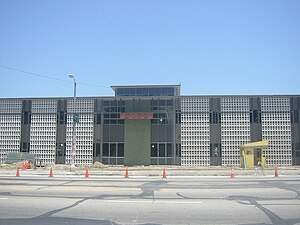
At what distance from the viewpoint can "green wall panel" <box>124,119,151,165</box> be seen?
1478 inches

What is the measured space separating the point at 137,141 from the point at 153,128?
240 centimetres

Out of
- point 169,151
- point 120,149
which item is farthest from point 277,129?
point 120,149

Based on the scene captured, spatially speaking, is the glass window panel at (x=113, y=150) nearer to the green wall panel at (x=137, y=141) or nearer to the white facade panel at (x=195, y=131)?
the green wall panel at (x=137, y=141)

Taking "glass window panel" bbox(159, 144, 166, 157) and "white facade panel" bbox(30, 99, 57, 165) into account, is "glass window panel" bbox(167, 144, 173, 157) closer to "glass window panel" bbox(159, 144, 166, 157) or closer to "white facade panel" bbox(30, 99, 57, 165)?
"glass window panel" bbox(159, 144, 166, 157)

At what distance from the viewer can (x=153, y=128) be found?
37875 mm

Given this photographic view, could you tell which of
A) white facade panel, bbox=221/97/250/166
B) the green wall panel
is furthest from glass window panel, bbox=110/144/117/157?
white facade panel, bbox=221/97/250/166

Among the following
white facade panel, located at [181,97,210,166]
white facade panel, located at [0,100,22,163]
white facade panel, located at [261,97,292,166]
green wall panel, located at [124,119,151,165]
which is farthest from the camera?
white facade panel, located at [0,100,22,163]

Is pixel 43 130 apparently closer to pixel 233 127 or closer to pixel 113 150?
pixel 113 150

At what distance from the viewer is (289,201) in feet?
37.3

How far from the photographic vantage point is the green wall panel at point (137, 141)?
3753cm

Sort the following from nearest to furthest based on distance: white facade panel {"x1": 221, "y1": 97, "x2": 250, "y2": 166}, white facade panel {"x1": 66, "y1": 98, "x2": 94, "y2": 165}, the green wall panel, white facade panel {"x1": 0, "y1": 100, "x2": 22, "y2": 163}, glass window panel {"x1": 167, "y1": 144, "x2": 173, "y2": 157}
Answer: white facade panel {"x1": 221, "y1": 97, "x2": 250, "y2": 166}, glass window panel {"x1": 167, "y1": 144, "x2": 173, "y2": 157}, the green wall panel, white facade panel {"x1": 66, "y1": 98, "x2": 94, "y2": 165}, white facade panel {"x1": 0, "y1": 100, "x2": 22, "y2": 163}

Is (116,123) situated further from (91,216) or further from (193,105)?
(91,216)

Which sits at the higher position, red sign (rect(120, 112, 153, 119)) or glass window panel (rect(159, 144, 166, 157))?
red sign (rect(120, 112, 153, 119))

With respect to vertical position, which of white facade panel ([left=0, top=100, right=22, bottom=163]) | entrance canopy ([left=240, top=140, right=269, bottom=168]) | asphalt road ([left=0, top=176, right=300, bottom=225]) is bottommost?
asphalt road ([left=0, top=176, right=300, bottom=225])
